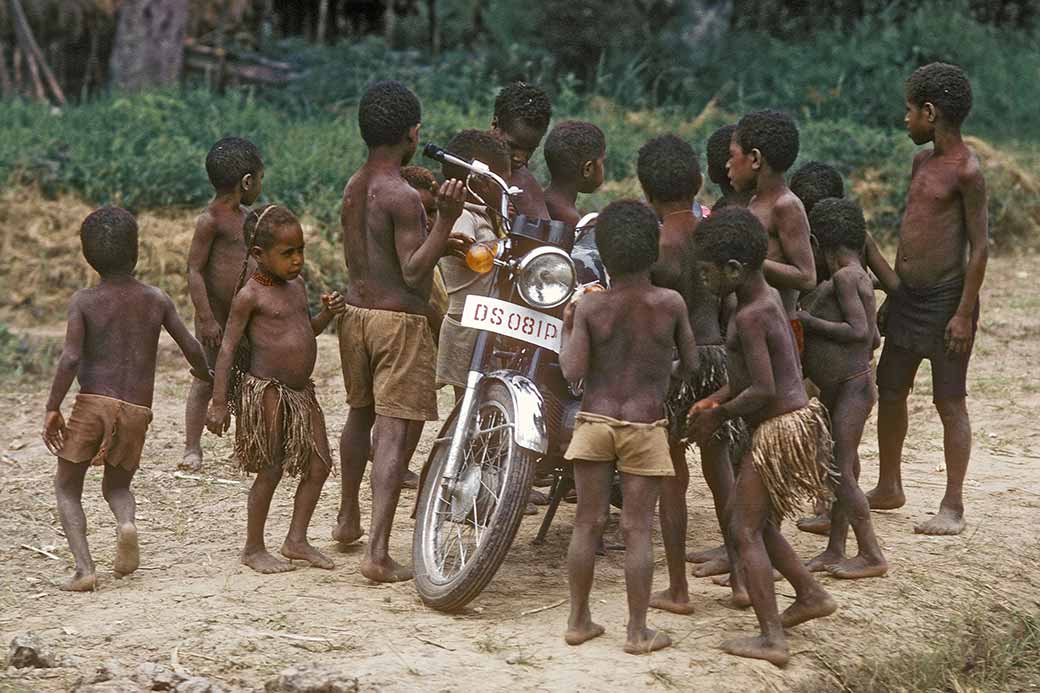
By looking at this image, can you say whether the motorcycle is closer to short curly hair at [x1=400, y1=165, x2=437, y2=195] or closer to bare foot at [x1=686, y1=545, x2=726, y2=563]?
bare foot at [x1=686, y1=545, x2=726, y2=563]

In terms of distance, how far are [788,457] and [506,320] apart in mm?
1043

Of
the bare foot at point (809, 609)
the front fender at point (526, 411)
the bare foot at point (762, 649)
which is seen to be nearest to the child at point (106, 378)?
the front fender at point (526, 411)

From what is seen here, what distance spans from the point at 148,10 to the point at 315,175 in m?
3.33

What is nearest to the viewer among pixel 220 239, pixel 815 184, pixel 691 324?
pixel 691 324

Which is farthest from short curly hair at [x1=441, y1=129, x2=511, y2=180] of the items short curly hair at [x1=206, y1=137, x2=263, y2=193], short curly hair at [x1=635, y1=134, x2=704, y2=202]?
short curly hair at [x1=206, y1=137, x2=263, y2=193]

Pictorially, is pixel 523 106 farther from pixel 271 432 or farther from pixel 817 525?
pixel 817 525

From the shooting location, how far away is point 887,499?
6.31m

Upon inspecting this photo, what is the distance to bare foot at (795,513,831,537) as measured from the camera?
6098 mm

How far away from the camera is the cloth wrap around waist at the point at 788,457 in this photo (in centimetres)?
464

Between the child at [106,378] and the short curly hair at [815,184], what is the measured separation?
250cm

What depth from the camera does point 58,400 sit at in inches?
203

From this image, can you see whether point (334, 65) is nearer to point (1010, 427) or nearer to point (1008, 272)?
point (1008, 272)

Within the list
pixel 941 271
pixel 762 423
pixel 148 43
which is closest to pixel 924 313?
pixel 941 271

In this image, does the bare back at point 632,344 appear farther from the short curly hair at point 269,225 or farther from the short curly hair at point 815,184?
the short curly hair at point 815,184
